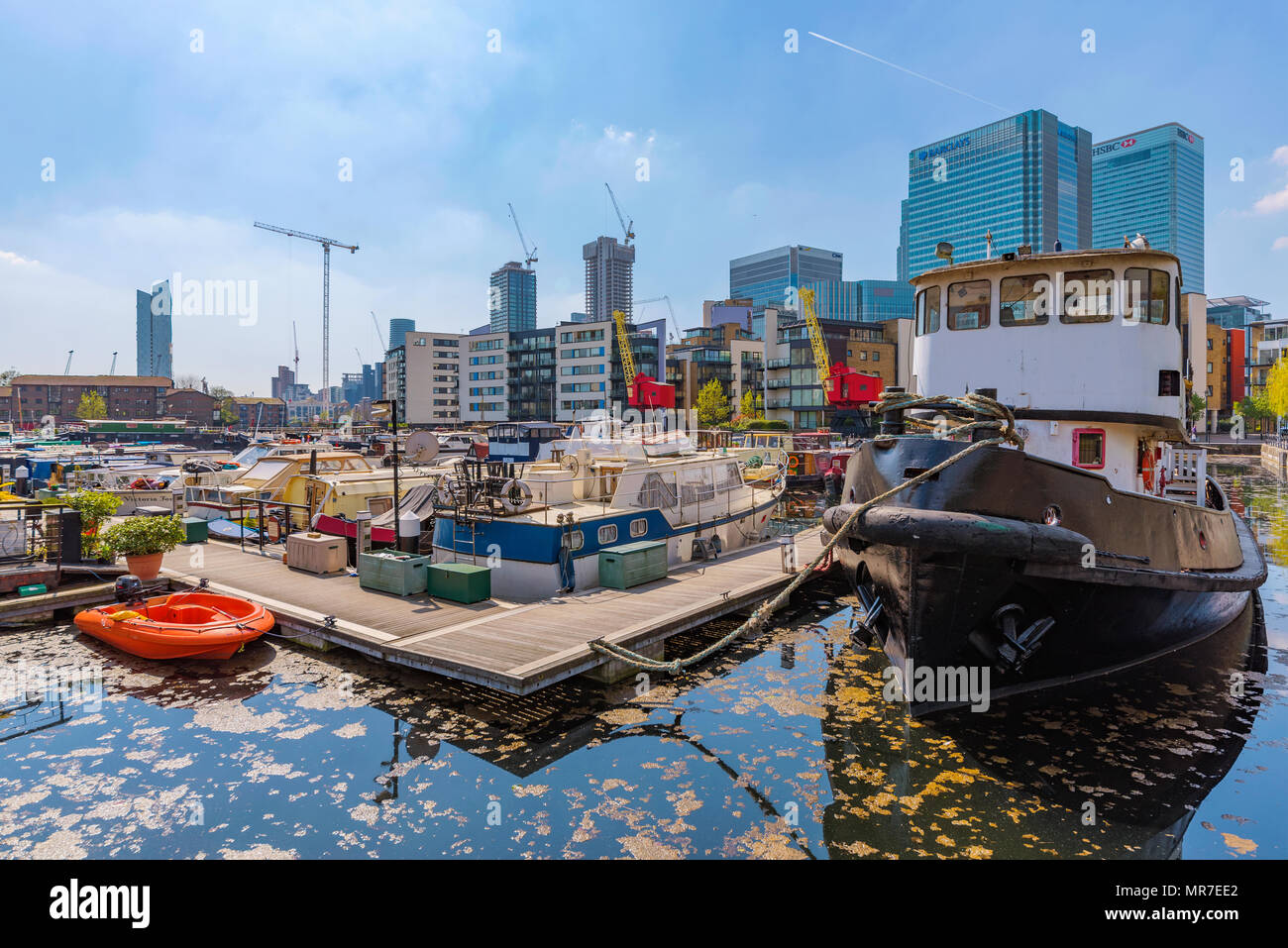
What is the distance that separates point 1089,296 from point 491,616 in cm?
1200

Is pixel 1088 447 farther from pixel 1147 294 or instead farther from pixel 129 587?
pixel 129 587

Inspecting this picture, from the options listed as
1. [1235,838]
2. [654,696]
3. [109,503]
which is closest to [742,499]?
[654,696]

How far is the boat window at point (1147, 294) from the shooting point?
34.4 ft

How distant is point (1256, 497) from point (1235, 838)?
138ft

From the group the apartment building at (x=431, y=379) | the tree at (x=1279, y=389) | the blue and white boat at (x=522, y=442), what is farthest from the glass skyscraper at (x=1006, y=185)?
the blue and white boat at (x=522, y=442)

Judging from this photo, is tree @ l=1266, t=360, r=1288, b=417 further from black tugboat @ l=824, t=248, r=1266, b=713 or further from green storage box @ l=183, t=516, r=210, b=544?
green storage box @ l=183, t=516, r=210, b=544

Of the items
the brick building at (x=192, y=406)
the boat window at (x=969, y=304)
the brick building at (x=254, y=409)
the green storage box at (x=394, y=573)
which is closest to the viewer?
the boat window at (x=969, y=304)

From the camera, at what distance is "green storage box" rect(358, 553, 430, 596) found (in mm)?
14688

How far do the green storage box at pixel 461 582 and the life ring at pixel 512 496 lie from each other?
177 cm

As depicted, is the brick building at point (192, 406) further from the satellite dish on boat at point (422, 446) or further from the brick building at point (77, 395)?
the satellite dish on boat at point (422, 446)

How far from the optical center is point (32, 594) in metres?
14.4

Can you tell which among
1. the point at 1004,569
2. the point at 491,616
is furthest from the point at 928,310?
the point at 491,616
